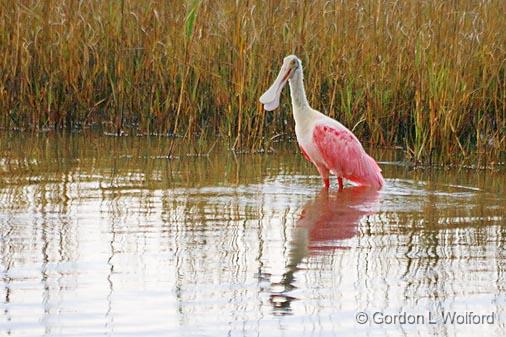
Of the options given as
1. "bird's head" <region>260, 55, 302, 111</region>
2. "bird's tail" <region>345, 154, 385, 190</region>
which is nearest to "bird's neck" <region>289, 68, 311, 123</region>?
"bird's head" <region>260, 55, 302, 111</region>

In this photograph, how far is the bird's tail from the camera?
912cm

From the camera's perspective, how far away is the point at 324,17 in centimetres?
1126

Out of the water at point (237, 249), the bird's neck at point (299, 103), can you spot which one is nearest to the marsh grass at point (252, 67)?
the water at point (237, 249)

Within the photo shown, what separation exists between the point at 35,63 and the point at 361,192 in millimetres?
3963

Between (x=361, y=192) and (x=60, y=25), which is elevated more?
(x=60, y=25)

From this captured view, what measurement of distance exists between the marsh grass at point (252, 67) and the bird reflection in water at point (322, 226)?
1425 millimetres

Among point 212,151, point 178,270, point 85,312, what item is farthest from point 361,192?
point 85,312

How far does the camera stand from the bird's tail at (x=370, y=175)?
912 cm

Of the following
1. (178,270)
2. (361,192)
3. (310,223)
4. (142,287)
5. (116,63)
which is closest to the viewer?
(142,287)

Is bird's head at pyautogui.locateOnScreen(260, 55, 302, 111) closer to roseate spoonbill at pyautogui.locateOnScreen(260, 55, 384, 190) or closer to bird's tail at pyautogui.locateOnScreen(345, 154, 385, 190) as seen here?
roseate spoonbill at pyautogui.locateOnScreen(260, 55, 384, 190)

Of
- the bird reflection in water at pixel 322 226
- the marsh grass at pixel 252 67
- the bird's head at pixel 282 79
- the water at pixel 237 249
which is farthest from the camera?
the marsh grass at pixel 252 67

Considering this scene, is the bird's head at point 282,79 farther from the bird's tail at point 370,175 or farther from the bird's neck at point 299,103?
the bird's tail at point 370,175

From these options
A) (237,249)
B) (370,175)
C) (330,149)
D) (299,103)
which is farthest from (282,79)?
(237,249)

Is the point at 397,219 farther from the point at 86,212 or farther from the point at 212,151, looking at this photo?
the point at 212,151
